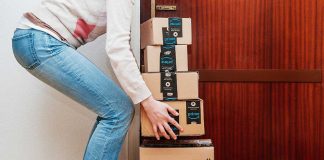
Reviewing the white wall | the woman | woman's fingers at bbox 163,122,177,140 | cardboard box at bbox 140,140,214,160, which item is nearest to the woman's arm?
the woman

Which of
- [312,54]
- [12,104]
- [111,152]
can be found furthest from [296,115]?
[12,104]

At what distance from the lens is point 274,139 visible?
62.4 inches

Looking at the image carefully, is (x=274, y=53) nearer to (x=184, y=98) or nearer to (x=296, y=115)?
(x=296, y=115)

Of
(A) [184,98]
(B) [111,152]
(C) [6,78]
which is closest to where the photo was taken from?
(B) [111,152]

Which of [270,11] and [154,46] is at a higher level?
[270,11]

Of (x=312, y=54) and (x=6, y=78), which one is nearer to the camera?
(x=6, y=78)

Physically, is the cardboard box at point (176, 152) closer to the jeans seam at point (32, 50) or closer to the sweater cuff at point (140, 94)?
the sweater cuff at point (140, 94)

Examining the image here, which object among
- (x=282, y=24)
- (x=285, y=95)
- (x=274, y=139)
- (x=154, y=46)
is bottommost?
(x=274, y=139)

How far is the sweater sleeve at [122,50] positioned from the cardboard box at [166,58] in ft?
0.63

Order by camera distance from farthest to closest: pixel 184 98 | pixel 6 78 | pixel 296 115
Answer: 1. pixel 296 115
2. pixel 6 78
3. pixel 184 98

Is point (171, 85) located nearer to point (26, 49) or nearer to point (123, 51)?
point (123, 51)

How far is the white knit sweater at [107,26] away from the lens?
97 cm

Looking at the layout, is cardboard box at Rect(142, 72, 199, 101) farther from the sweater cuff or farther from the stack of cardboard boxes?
the sweater cuff

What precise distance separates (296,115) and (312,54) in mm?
323
